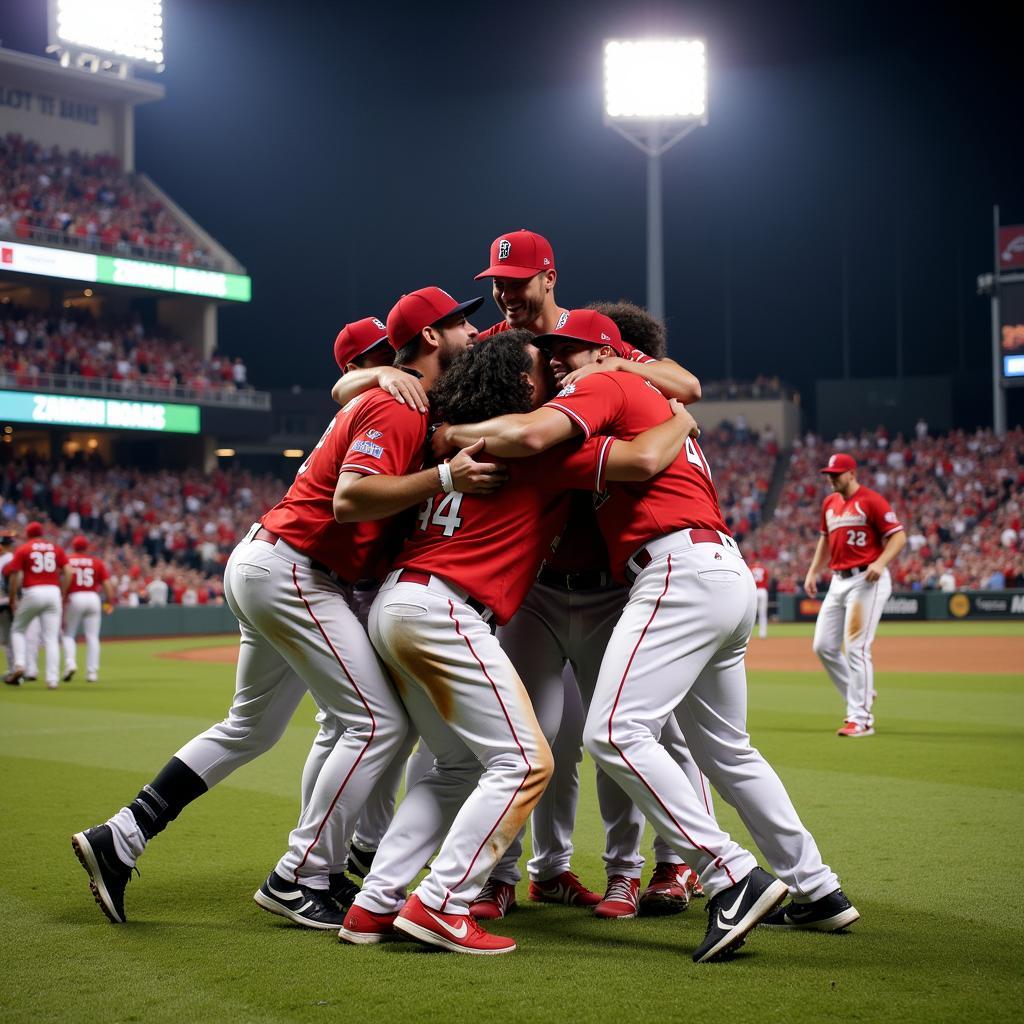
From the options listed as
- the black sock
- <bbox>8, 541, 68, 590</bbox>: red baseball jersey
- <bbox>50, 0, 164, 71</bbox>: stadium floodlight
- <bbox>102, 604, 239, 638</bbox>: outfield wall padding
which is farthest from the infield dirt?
<bbox>50, 0, 164, 71</bbox>: stadium floodlight

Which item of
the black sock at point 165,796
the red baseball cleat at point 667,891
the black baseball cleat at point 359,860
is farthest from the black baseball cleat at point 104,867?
the red baseball cleat at point 667,891

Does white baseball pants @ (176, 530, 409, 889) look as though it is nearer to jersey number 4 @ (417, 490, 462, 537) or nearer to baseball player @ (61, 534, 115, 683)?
jersey number 4 @ (417, 490, 462, 537)

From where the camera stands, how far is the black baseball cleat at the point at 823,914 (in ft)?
14.1

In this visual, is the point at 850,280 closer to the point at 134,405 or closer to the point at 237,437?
the point at 237,437

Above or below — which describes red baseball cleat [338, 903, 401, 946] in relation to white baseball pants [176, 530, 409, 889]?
below

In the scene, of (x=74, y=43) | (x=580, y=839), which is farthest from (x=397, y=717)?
(x=74, y=43)

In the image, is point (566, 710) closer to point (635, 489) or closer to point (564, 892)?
point (564, 892)

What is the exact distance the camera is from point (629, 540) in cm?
441

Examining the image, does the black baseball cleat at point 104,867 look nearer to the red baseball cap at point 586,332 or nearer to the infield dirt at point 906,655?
the red baseball cap at point 586,332

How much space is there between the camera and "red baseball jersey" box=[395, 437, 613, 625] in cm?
423

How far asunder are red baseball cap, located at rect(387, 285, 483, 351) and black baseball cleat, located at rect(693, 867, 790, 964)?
2.31 metres

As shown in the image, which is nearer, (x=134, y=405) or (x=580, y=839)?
(x=580, y=839)

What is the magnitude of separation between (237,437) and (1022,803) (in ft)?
117

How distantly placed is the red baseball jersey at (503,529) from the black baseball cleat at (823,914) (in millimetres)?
1495
